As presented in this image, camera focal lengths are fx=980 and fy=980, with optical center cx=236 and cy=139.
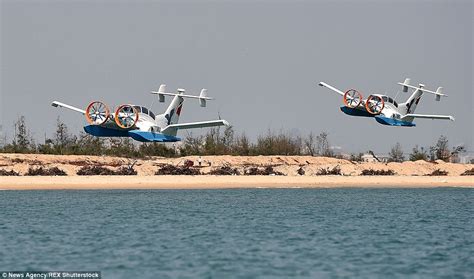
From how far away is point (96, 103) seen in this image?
286 feet

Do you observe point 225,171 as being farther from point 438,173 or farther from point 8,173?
point 438,173

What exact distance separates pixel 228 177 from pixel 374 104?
2741 centimetres

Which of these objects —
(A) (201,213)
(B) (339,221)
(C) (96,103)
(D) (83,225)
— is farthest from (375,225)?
(C) (96,103)

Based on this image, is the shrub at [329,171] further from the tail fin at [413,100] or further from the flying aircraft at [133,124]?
the tail fin at [413,100]

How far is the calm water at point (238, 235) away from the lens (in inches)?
1159

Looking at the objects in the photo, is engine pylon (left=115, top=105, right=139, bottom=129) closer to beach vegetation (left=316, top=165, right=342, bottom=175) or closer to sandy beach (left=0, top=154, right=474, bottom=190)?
sandy beach (left=0, top=154, right=474, bottom=190)

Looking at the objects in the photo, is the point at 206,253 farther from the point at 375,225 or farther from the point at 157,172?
the point at 157,172

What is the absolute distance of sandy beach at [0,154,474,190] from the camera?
68.2 meters

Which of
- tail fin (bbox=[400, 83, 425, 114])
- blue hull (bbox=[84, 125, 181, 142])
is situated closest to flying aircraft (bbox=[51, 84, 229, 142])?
blue hull (bbox=[84, 125, 181, 142])

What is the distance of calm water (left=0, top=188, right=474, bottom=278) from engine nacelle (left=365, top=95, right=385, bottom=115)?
33.2 m

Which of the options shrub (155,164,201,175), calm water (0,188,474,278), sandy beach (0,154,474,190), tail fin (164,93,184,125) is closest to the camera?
calm water (0,188,474,278)

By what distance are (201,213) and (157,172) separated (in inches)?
1069

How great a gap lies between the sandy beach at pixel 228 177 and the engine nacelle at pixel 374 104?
743 centimetres

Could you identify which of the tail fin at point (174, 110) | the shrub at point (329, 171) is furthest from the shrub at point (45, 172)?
the tail fin at point (174, 110)
